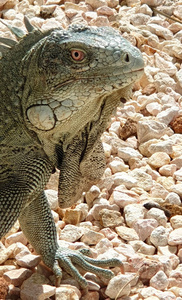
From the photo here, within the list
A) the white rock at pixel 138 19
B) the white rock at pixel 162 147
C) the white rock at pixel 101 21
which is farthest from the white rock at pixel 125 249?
the white rock at pixel 138 19

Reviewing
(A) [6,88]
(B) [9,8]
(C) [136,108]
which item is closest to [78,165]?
(A) [6,88]

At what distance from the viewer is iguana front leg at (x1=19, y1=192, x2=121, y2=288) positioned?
4122 mm

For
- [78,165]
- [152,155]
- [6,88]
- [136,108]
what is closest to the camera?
[6,88]

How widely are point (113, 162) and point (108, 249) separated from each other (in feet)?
3.54

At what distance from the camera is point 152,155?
5410 mm

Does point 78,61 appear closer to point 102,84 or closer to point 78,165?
point 102,84

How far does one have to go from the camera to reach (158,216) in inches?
182

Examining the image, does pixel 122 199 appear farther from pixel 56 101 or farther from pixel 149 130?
pixel 56 101

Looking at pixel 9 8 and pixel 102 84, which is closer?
pixel 102 84

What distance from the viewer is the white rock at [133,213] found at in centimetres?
462

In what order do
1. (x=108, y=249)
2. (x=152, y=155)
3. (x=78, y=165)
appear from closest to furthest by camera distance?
(x=78, y=165) → (x=108, y=249) → (x=152, y=155)

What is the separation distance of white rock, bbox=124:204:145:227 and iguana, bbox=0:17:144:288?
2.24 feet

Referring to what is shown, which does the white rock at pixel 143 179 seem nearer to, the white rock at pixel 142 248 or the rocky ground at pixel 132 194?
the rocky ground at pixel 132 194

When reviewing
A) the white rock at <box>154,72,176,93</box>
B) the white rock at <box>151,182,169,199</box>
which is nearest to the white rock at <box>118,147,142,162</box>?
the white rock at <box>151,182,169,199</box>
